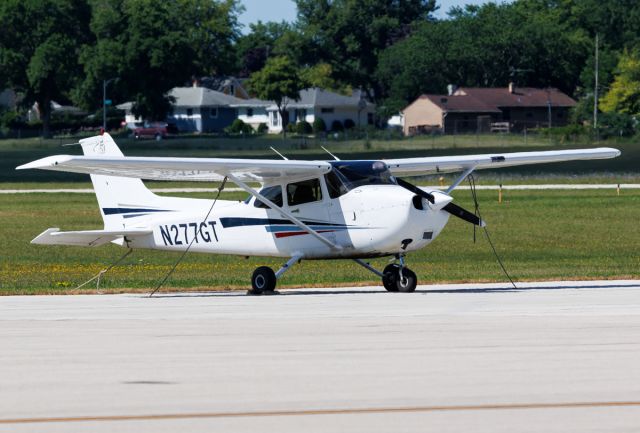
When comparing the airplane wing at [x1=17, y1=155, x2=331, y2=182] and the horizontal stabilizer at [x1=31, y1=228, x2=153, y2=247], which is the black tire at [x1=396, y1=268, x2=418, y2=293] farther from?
the horizontal stabilizer at [x1=31, y1=228, x2=153, y2=247]

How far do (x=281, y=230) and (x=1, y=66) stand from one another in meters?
102

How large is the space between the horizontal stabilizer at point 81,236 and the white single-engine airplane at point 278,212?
0.07ft

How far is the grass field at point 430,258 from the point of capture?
23000 millimetres

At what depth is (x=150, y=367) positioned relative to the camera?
38.8 ft

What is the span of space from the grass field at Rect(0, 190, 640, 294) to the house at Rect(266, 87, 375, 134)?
86.2 meters

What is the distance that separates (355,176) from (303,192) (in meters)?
0.89

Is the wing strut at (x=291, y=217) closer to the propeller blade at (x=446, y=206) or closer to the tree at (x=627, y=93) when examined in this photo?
the propeller blade at (x=446, y=206)

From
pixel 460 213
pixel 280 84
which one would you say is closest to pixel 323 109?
pixel 280 84

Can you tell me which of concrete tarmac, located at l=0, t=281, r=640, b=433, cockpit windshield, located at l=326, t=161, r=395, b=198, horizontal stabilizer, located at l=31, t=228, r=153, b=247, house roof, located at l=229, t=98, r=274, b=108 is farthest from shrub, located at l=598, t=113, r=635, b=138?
concrete tarmac, located at l=0, t=281, r=640, b=433

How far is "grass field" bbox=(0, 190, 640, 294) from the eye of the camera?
2300 cm

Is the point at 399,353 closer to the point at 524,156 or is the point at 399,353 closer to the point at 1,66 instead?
the point at 524,156

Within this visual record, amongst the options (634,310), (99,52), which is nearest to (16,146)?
(99,52)

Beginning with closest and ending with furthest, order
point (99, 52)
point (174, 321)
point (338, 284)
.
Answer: point (174, 321), point (338, 284), point (99, 52)

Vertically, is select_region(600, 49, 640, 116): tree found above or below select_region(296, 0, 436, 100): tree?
below
